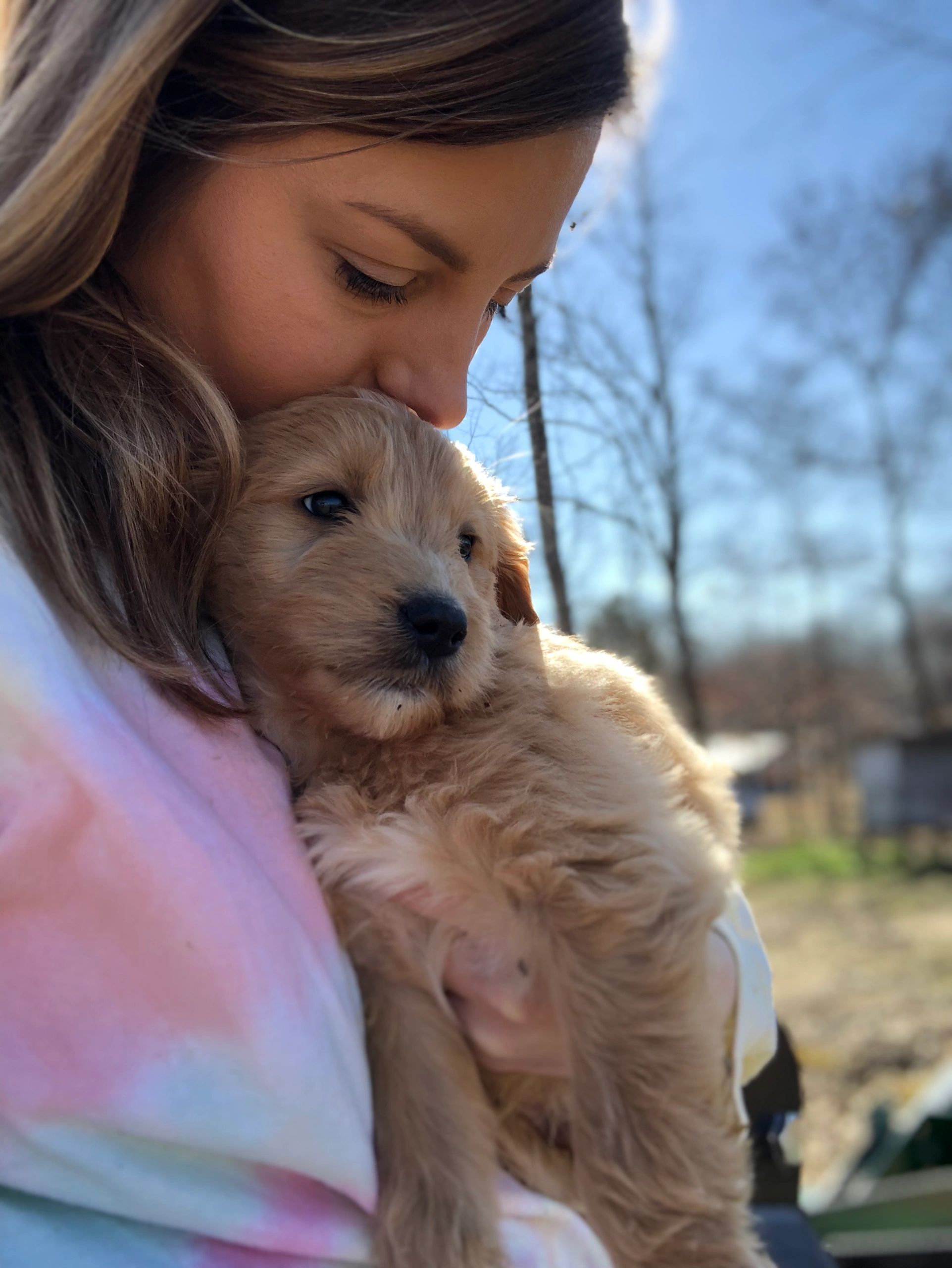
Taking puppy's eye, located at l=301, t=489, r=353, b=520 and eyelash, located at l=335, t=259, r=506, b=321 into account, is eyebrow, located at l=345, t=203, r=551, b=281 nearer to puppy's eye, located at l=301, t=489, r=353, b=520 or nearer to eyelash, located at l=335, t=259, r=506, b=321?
eyelash, located at l=335, t=259, r=506, b=321

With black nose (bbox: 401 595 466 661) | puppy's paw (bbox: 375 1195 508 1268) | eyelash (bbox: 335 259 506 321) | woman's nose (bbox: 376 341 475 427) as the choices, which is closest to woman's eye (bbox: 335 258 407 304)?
eyelash (bbox: 335 259 506 321)

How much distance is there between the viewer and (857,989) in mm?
7734

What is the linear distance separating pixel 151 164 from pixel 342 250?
0.37m

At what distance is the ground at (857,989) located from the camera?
5.87 metres

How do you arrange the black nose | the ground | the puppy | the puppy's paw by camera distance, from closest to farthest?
1. the puppy's paw
2. the puppy
3. the black nose
4. the ground

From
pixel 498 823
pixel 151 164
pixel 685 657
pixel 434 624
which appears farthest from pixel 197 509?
pixel 685 657

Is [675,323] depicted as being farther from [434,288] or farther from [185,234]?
[185,234]

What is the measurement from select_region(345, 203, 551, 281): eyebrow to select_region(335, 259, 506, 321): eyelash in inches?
3.6

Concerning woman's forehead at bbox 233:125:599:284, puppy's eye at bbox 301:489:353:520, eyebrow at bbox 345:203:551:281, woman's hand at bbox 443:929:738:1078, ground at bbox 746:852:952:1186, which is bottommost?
ground at bbox 746:852:952:1186

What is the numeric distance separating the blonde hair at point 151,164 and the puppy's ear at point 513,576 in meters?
0.67

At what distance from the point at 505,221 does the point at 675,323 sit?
3.63ft

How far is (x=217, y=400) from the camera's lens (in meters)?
1.63

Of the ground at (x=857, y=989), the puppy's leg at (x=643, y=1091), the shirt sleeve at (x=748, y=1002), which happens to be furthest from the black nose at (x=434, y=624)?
the ground at (x=857, y=989)

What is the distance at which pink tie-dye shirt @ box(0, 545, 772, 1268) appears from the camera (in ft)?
4.00
